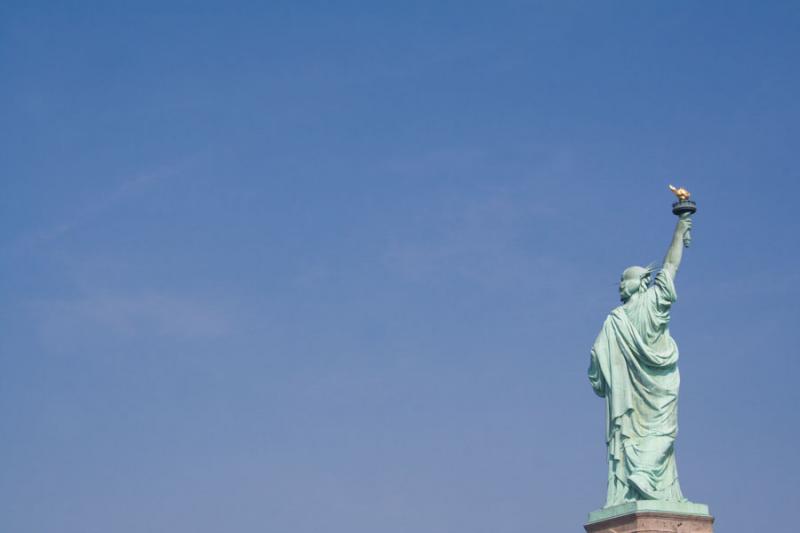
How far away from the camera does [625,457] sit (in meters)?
31.3

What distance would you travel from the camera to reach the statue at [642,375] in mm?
31141

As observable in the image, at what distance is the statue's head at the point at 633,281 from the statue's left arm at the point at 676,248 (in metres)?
0.60

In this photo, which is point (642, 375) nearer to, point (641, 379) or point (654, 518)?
point (641, 379)

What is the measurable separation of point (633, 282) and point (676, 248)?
1.35 m

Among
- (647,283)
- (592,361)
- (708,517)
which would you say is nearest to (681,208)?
(647,283)

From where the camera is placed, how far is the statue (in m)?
31.1

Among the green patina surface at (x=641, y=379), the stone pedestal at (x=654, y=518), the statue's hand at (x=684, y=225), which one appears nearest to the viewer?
the stone pedestal at (x=654, y=518)

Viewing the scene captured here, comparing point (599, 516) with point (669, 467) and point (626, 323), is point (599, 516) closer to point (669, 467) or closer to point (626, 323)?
point (669, 467)

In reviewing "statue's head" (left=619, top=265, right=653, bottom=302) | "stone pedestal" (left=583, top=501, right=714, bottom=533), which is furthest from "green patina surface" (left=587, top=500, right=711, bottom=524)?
"statue's head" (left=619, top=265, right=653, bottom=302)

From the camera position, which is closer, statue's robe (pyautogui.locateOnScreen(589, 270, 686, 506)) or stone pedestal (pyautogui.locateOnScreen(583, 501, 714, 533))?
stone pedestal (pyautogui.locateOnScreen(583, 501, 714, 533))

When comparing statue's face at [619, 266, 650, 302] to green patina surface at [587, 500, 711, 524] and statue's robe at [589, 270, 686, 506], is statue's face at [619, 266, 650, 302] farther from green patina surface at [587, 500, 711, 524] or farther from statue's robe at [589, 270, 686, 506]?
green patina surface at [587, 500, 711, 524]

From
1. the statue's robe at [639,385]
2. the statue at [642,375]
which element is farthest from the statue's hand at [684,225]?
the statue's robe at [639,385]

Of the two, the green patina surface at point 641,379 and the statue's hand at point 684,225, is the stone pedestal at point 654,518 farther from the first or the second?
the statue's hand at point 684,225

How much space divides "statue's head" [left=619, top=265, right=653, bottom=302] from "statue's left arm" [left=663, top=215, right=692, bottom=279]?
1.95 ft
